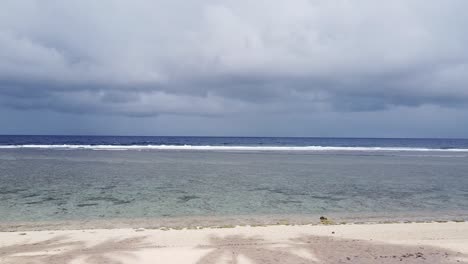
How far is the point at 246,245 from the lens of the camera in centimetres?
916

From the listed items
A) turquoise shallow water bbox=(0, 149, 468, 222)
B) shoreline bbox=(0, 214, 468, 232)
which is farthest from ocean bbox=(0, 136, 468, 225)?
shoreline bbox=(0, 214, 468, 232)

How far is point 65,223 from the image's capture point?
11.8 meters

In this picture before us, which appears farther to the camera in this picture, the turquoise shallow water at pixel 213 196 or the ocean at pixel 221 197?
the turquoise shallow water at pixel 213 196

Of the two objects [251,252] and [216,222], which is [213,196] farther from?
[251,252]

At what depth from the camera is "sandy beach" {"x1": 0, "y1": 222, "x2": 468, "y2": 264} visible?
26.8 ft

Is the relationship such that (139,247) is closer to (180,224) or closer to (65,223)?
(180,224)

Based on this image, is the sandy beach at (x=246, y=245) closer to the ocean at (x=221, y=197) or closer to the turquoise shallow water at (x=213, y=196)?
the ocean at (x=221, y=197)

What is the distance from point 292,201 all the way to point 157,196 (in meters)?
5.85

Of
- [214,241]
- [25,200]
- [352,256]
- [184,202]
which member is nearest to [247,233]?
[214,241]

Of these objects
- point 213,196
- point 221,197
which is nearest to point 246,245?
point 221,197

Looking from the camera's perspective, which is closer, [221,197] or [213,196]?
[221,197]

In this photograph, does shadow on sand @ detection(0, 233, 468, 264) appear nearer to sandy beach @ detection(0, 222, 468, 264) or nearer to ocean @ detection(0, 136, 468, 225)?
sandy beach @ detection(0, 222, 468, 264)

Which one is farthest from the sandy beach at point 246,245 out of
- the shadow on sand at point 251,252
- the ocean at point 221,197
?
the ocean at point 221,197

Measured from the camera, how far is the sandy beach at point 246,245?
322 inches
